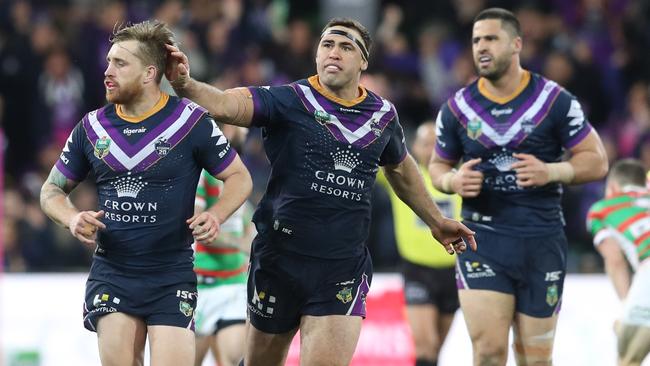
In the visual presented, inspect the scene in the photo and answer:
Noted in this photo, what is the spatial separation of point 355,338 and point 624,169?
297 centimetres

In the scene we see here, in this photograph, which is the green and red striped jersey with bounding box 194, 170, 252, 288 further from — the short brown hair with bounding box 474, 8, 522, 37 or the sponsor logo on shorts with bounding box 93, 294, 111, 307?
the sponsor logo on shorts with bounding box 93, 294, 111, 307

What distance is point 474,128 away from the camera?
8.41m

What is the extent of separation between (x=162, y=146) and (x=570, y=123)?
2.93 metres

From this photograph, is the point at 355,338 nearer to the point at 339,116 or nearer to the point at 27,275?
the point at 339,116

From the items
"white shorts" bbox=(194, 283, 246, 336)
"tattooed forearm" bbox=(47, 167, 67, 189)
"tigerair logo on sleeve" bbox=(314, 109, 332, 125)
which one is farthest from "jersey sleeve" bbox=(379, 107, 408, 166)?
"white shorts" bbox=(194, 283, 246, 336)

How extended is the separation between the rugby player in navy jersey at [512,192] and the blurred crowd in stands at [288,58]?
5.93 meters

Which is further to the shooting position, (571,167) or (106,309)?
(571,167)

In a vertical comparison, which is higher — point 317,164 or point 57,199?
point 317,164

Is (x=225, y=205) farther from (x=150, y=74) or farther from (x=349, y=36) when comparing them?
(x=349, y=36)

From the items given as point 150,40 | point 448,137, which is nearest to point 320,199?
point 150,40

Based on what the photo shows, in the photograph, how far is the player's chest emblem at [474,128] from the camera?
8.40m


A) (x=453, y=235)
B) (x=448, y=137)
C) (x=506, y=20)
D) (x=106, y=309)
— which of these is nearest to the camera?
(x=106, y=309)

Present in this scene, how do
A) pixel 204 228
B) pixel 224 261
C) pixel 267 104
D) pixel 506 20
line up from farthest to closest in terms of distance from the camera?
1. pixel 224 261
2. pixel 506 20
3. pixel 267 104
4. pixel 204 228

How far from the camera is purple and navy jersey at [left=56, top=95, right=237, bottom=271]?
6867 millimetres
